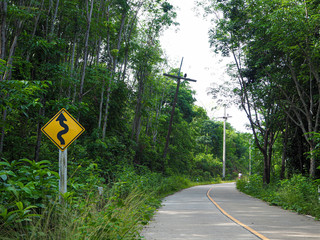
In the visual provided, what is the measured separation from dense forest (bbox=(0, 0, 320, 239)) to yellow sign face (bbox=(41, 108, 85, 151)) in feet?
2.44

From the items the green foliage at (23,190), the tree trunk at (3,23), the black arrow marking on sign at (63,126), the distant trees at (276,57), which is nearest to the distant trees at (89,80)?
the tree trunk at (3,23)

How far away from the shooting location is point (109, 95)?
2277 centimetres

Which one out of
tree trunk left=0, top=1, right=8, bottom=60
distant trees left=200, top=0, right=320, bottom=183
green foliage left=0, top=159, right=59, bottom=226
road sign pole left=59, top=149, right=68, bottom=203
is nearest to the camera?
green foliage left=0, top=159, right=59, bottom=226

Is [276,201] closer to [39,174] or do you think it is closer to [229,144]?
[39,174]

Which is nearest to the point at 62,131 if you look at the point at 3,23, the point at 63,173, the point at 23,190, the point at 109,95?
the point at 63,173

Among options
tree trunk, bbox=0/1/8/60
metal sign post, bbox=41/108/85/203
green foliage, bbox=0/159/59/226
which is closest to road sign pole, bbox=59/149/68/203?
metal sign post, bbox=41/108/85/203

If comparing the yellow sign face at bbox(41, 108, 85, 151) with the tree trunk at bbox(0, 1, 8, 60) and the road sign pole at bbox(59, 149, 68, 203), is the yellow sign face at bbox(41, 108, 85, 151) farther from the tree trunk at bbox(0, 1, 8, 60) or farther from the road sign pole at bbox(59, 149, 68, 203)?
the tree trunk at bbox(0, 1, 8, 60)

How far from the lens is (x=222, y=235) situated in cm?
815

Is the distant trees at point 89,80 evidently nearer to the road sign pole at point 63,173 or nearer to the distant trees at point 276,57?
the road sign pole at point 63,173

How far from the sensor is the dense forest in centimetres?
579

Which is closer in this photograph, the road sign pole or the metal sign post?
the road sign pole

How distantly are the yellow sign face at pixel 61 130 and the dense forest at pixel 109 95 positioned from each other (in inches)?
29.3

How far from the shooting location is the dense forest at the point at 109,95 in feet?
19.0

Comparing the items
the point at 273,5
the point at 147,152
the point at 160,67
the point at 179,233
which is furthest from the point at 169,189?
the point at 179,233
